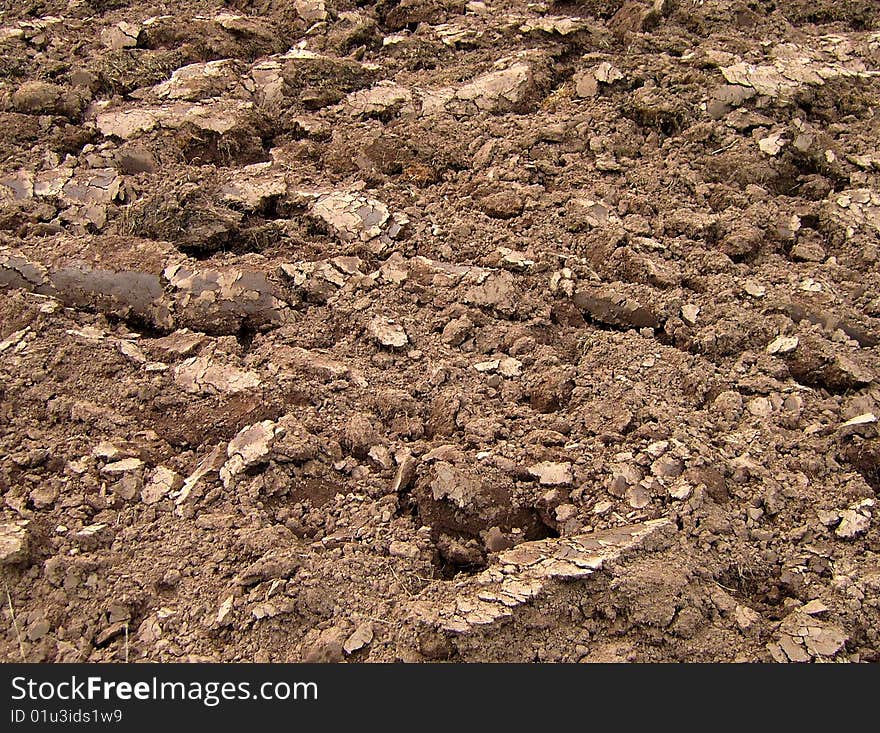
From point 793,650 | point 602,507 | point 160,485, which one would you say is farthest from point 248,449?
point 793,650

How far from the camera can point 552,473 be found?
8.20 ft

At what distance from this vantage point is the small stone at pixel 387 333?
2.82 metres

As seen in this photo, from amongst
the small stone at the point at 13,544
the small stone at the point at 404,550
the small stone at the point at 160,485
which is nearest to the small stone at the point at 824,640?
the small stone at the point at 404,550

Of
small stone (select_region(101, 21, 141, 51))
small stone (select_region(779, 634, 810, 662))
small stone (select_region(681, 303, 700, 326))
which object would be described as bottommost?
small stone (select_region(779, 634, 810, 662))

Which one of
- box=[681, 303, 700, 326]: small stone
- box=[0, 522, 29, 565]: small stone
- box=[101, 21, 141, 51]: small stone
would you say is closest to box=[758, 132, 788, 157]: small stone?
box=[681, 303, 700, 326]: small stone

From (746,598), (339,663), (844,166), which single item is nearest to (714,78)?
(844,166)

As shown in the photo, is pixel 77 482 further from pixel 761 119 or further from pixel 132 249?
pixel 761 119

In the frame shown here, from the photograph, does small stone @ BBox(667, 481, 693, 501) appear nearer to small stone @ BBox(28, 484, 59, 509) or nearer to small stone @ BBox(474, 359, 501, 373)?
small stone @ BBox(474, 359, 501, 373)

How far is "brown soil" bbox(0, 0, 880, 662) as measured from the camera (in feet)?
7.48

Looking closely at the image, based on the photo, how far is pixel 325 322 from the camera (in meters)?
2.90

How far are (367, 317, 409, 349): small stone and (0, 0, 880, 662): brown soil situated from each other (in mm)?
19

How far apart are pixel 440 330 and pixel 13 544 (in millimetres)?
1482

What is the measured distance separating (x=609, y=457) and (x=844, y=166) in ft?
5.83

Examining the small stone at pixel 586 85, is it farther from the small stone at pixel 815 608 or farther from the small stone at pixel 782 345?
the small stone at pixel 815 608
